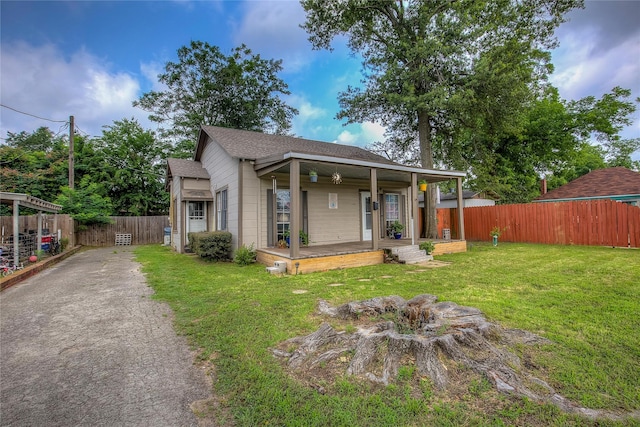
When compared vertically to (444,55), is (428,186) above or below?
below

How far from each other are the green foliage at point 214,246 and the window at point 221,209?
1.25 metres

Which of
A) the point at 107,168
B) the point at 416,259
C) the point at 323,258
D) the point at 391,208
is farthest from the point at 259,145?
the point at 107,168

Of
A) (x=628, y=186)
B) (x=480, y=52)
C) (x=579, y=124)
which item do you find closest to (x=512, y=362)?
(x=480, y=52)

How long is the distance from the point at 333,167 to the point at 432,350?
6.63 metres

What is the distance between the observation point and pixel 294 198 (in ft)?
23.3

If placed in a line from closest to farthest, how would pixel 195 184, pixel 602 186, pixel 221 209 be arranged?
1. pixel 221 209
2. pixel 195 184
3. pixel 602 186

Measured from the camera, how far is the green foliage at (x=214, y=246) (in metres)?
8.88

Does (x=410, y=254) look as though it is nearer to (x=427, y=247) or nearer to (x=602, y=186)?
(x=427, y=247)

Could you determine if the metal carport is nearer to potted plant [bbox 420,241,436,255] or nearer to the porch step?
the porch step

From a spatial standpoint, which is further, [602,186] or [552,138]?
[552,138]

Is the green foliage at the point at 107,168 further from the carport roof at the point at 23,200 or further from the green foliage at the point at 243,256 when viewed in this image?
the green foliage at the point at 243,256

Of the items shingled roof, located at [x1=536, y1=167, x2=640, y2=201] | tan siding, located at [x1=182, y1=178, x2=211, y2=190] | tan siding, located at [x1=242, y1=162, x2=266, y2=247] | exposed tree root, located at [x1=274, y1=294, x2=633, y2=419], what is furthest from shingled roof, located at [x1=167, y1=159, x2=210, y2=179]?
shingled roof, located at [x1=536, y1=167, x2=640, y2=201]

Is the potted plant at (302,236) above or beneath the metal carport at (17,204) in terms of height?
beneath

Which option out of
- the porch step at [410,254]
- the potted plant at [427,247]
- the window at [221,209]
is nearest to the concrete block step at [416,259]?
the porch step at [410,254]
